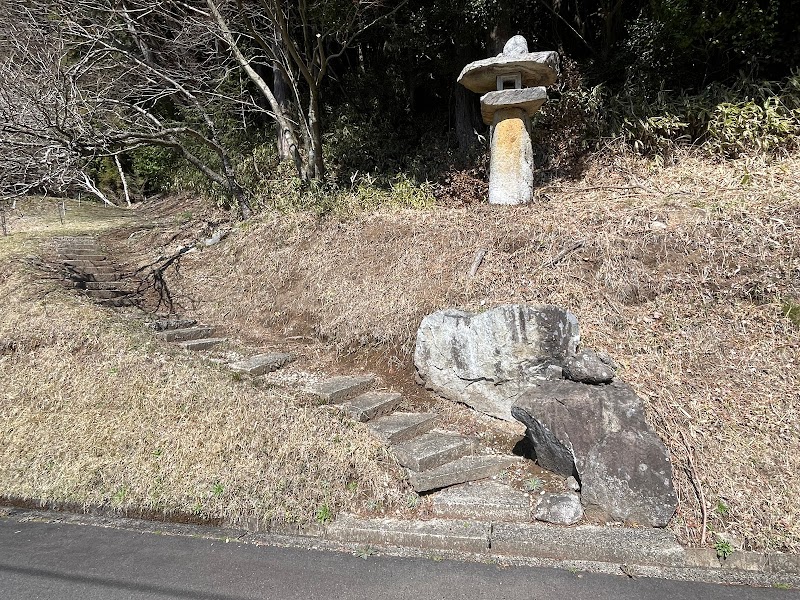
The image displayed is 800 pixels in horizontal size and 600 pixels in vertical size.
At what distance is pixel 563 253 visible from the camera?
5570mm

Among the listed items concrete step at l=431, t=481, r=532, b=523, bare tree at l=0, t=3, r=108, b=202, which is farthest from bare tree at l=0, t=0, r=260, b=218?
concrete step at l=431, t=481, r=532, b=523

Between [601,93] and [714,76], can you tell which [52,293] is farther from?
[714,76]

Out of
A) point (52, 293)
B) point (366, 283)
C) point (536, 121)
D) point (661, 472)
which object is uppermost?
point (536, 121)

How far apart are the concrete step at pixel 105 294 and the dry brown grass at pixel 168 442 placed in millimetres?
1770

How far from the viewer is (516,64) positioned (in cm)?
652

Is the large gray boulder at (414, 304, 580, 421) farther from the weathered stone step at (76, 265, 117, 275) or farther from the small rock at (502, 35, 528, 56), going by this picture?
the weathered stone step at (76, 265, 117, 275)

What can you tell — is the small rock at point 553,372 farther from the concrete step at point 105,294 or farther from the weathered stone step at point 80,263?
the weathered stone step at point 80,263

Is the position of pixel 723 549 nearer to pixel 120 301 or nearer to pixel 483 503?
pixel 483 503

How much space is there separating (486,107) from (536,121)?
8.30 ft

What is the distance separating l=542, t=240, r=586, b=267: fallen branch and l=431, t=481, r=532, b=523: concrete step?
2.57 meters

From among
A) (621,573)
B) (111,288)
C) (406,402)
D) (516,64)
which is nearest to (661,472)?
(621,573)

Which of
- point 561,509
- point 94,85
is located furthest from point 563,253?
point 94,85

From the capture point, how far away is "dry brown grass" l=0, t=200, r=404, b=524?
381 cm

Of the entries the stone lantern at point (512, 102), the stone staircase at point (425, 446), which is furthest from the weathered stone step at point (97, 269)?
the stone lantern at point (512, 102)
